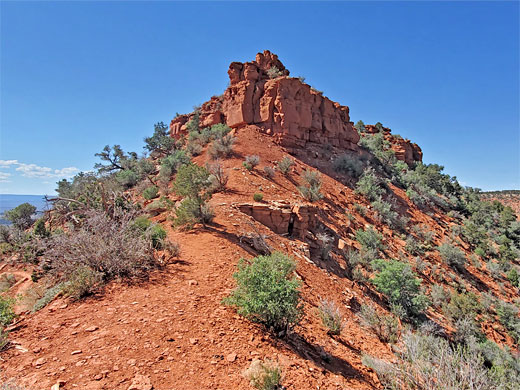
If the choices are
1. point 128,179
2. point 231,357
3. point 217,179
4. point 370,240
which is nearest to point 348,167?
point 370,240

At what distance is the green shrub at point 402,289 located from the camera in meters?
7.34

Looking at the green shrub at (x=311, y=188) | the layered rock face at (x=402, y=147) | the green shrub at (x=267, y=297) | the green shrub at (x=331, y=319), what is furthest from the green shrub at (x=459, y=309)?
the layered rock face at (x=402, y=147)

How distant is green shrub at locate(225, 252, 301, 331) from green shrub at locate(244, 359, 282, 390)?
0.77 m

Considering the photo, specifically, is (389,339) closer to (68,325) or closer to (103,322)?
(103,322)

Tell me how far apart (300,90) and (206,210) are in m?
16.9

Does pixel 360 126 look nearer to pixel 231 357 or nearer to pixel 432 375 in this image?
pixel 432 375

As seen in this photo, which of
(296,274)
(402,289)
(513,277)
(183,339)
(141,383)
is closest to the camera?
(141,383)

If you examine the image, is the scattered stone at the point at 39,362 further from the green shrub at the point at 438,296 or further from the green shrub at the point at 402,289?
the green shrub at the point at 438,296

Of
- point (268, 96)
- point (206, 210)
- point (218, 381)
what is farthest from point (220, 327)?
point (268, 96)

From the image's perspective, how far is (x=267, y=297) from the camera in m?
3.71

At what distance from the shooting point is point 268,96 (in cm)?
1956

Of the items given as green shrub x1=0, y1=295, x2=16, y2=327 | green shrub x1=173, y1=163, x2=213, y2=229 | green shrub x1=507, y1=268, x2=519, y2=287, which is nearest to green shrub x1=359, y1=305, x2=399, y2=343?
green shrub x1=173, y1=163, x2=213, y2=229

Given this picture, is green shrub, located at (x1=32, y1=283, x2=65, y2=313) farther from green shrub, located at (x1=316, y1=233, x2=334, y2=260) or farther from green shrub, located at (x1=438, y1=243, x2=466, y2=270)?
green shrub, located at (x1=438, y1=243, x2=466, y2=270)

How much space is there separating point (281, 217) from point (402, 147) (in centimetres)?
3306
